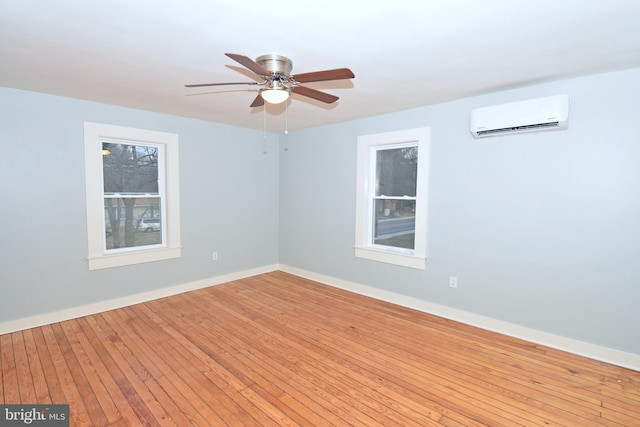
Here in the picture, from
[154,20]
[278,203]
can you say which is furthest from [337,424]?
[278,203]

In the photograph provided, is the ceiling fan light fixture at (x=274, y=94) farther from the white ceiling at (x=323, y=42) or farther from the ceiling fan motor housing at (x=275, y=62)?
the white ceiling at (x=323, y=42)

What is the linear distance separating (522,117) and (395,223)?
186 cm

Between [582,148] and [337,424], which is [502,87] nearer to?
[582,148]

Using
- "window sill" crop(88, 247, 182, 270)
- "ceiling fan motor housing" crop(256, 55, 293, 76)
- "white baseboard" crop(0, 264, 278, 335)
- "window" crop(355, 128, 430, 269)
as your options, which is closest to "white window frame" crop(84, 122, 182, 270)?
"window sill" crop(88, 247, 182, 270)

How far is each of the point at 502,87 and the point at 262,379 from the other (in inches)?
131

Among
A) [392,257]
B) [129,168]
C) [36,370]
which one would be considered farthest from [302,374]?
[129,168]

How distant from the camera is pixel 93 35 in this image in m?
1.98

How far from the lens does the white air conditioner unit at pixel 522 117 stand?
261 cm

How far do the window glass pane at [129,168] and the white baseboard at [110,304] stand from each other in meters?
1.33

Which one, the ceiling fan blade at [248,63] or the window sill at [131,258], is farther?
the window sill at [131,258]

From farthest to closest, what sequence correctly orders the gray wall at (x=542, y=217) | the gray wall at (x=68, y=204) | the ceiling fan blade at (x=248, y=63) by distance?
the gray wall at (x=68, y=204) → the gray wall at (x=542, y=217) → the ceiling fan blade at (x=248, y=63)

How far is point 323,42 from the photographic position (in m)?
2.07

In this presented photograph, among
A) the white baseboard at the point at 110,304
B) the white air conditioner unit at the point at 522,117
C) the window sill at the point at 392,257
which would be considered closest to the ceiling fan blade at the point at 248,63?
the white air conditioner unit at the point at 522,117

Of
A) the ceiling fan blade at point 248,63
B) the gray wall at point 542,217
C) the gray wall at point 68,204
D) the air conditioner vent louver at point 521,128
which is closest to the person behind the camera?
the ceiling fan blade at point 248,63
